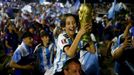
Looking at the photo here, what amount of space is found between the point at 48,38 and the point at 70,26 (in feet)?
3.06

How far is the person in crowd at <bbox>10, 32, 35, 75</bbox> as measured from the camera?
11.6 ft

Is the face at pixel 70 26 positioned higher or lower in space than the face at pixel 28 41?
higher

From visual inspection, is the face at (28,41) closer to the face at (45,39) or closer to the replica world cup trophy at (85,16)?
the face at (45,39)

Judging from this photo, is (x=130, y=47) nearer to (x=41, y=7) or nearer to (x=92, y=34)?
(x=92, y=34)

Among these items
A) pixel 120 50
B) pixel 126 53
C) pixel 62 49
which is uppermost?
pixel 62 49

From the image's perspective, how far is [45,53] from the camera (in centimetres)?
367

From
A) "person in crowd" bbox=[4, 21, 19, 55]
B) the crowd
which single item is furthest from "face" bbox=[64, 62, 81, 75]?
"person in crowd" bbox=[4, 21, 19, 55]

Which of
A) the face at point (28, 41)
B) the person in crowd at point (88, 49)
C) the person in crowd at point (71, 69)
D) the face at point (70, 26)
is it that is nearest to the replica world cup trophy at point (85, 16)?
the person in crowd at point (88, 49)

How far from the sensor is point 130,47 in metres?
3.63

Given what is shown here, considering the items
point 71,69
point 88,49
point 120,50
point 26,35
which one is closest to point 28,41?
point 26,35

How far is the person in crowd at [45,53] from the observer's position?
363 cm

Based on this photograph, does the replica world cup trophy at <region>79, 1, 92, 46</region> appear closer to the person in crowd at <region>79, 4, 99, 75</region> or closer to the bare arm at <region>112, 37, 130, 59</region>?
the person in crowd at <region>79, 4, 99, 75</region>

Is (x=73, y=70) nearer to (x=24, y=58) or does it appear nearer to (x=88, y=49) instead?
(x=88, y=49)

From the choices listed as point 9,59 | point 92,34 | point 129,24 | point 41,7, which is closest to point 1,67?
point 9,59
